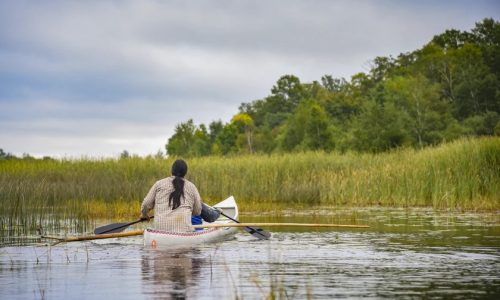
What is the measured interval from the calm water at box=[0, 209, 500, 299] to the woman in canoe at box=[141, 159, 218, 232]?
20.6 inches

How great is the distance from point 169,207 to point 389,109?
3738 cm

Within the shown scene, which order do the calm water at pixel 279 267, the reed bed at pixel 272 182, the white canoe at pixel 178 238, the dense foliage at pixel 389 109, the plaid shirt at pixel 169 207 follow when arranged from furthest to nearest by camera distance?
1. the dense foliage at pixel 389 109
2. the reed bed at pixel 272 182
3. the plaid shirt at pixel 169 207
4. the white canoe at pixel 178 238
5. the calm water at pixel 279 267

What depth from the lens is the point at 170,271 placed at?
1103cm

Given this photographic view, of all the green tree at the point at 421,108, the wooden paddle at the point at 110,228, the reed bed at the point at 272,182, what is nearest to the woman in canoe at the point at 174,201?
the wooden paddle at the point at 110,228

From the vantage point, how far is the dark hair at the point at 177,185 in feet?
44.2

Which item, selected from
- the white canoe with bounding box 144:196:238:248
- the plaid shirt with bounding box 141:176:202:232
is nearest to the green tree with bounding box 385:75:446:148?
the white canoe with bounding box 144:196:238:248

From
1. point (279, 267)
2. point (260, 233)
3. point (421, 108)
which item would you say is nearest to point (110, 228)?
point (260, 233)

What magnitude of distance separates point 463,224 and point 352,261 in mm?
6946

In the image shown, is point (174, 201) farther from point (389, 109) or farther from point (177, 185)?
point (389, 109)

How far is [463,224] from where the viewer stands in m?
18.0

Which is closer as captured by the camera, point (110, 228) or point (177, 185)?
point (177, 185)

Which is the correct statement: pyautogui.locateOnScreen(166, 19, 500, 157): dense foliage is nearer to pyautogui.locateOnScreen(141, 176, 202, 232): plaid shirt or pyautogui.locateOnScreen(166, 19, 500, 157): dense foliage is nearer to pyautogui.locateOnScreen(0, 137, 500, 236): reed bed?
pyautogui.locateOnScreen(0, 137, 500, 236): reed bed

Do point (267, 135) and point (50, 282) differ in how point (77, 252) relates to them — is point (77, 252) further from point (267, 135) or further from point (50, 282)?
point (267, 135)

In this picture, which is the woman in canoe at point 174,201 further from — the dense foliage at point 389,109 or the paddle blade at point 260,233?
the dense foliage at point 389,109
